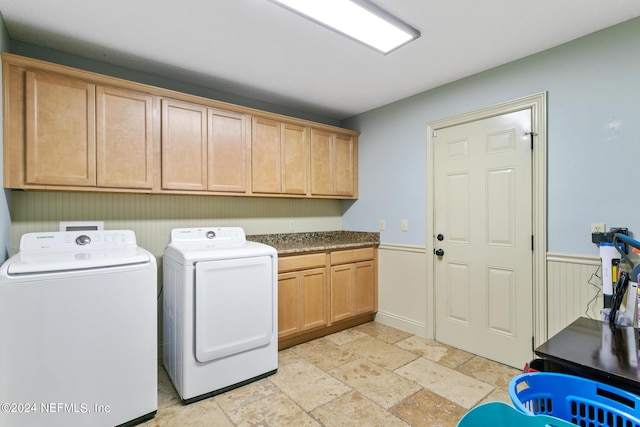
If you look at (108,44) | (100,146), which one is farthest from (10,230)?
(108,44)

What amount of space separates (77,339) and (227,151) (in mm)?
1752

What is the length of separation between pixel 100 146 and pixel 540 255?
334cm

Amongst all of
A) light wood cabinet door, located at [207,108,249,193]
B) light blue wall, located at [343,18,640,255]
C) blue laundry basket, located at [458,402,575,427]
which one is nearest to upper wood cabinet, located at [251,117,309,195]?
light wood cabinet door, located at [207,108,249,193]

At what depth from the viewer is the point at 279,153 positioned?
3.21m

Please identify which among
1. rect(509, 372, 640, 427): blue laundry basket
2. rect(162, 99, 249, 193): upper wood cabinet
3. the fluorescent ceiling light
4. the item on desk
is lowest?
rect(509, 372, 640, 427): blue laundry basket

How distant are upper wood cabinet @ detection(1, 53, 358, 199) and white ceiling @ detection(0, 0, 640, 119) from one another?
27 cm

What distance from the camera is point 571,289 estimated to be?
225 cm

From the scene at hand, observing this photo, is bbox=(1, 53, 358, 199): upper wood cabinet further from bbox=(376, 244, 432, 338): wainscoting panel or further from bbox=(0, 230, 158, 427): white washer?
bbox=(376, 244, 432, 338): wainscoting panel

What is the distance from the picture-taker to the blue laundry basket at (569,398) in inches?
39.8

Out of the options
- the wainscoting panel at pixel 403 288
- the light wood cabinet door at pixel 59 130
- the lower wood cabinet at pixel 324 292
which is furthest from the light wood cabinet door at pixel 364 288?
the light wood cabinet door at pixel 59 130

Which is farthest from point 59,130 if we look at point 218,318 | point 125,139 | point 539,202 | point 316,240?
point 539,202

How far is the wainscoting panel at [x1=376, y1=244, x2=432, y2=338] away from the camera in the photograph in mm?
3227

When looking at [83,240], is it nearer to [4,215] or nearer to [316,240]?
[4,215]

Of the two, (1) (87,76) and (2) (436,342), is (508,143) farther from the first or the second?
(1) (87,76)
